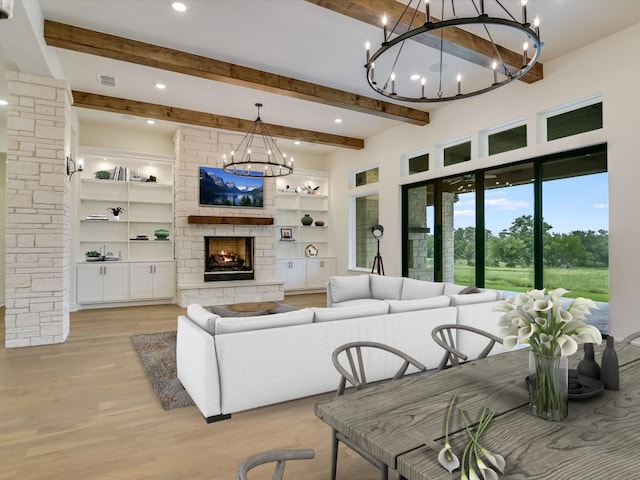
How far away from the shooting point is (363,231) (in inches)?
354

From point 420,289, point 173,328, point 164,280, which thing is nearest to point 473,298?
point 420,289

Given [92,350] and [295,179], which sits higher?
[295,179]

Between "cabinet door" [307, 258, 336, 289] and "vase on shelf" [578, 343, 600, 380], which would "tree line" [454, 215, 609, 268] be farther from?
"vase on shelf" [578, 343, 600, 380]

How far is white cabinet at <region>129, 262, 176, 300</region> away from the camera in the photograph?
287 inches

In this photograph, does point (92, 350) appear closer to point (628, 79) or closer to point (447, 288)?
point (447, 288)

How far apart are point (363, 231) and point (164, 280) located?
440 cm

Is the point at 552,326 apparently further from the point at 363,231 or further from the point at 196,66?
the point at 363,231

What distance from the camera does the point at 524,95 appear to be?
208 inches

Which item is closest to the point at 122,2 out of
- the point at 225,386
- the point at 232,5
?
the point at 232,5

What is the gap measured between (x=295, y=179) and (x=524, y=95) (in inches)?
218

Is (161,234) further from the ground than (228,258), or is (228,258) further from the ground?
(161,234)

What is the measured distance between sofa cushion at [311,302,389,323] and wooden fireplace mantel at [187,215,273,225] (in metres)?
4.76

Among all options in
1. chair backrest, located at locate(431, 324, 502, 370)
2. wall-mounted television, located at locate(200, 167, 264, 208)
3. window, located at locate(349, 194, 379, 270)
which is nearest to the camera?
chair backrest, located at locate(431, 324, 502, 370)

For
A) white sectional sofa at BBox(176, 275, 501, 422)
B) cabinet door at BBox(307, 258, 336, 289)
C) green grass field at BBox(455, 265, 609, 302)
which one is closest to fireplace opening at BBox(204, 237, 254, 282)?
cabinet door at BBox(307, 258, 336, 289)
